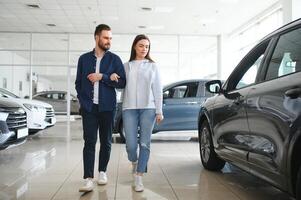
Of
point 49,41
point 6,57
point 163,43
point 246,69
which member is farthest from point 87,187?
point 6,57

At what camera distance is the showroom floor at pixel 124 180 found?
3.19 meters

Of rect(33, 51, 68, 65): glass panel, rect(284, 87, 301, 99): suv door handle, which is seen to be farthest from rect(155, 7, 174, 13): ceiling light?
rect(284, 87, 301, 99): suv door handle

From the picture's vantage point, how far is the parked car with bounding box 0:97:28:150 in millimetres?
3758

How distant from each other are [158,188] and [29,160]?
2.39m

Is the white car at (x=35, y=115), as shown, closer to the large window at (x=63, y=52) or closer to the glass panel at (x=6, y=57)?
the large window at (x=63, y=52)

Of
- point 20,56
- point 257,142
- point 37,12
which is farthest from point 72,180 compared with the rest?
point 20,56

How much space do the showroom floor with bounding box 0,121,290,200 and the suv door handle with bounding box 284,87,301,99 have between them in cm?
132

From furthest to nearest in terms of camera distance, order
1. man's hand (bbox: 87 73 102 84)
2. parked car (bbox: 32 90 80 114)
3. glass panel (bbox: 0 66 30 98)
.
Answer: parked car (bbox: 32 90 80 114), glass panel (bbox: 0 66 30 98), man's hand (bbox: 87 73 102 84)

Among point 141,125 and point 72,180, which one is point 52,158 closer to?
point 72,180

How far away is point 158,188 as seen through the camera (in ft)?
11.4

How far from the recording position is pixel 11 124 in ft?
13.6

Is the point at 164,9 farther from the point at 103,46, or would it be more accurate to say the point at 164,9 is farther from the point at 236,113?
the point at 236,113

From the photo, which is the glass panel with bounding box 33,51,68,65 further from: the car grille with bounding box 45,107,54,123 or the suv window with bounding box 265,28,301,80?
the suv window with bounding box 265,28,301,80

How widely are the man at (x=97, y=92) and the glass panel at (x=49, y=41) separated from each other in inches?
480
